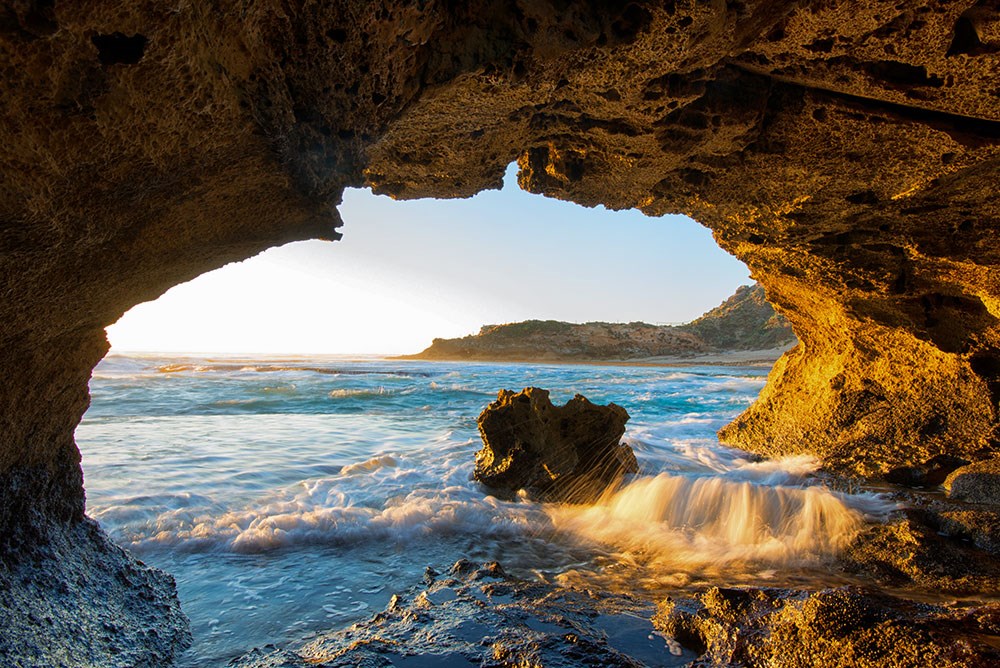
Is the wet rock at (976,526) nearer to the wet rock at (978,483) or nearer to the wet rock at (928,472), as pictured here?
the wet rock at (978,483)

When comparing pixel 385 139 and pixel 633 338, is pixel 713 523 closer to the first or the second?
pixel 385 139

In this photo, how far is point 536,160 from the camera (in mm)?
4336

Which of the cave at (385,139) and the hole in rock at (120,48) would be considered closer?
the hole in rock at (120,48)

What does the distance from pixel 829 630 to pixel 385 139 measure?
3307mm

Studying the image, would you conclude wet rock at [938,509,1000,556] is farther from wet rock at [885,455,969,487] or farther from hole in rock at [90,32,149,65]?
hole in rock at [90,32,149,65]

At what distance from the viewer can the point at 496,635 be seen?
7.55 ft

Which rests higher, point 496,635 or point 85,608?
point 85,608

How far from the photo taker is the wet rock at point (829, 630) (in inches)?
67.9

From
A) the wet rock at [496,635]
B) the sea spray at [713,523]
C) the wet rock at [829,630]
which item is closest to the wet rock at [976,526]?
the sea spray at [713,523]

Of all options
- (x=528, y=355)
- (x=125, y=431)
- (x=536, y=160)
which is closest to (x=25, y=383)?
(x=536, y=160)

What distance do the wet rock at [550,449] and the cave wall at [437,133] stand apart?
239 centimetres

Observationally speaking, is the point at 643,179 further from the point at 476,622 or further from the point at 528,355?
the point at 528,355

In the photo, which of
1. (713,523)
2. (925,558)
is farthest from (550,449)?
(925,558)

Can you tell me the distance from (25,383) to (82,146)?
149 cm
